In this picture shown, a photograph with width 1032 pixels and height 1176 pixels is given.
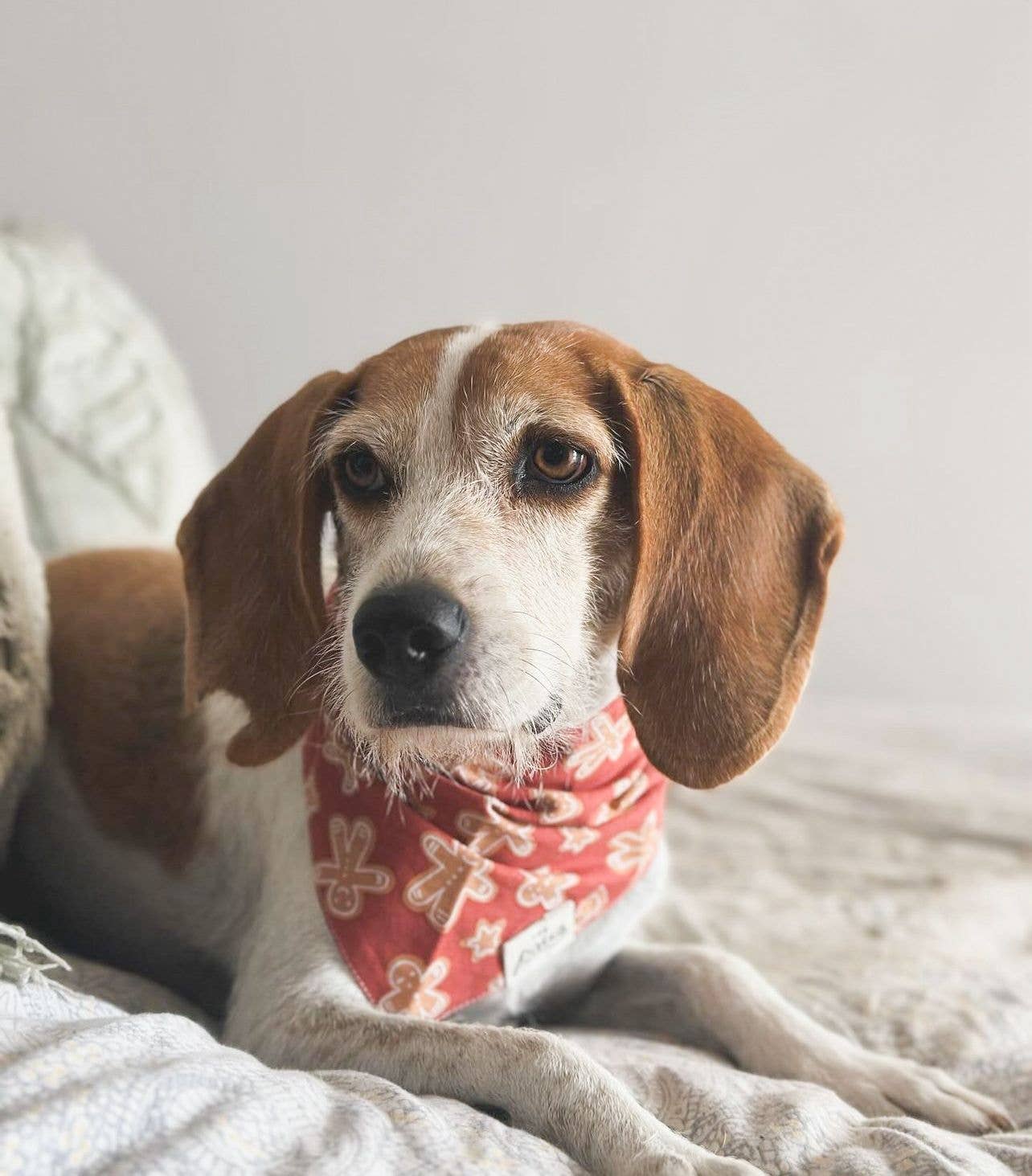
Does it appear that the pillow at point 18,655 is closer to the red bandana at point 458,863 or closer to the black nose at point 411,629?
the red bandana at point 458,863

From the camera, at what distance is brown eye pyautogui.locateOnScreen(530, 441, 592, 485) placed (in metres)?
1.41

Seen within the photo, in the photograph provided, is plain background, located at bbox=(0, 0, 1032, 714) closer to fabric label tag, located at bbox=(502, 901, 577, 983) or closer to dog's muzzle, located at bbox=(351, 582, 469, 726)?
fabric label tag, located at bbox=(502, 901, 577, 983)

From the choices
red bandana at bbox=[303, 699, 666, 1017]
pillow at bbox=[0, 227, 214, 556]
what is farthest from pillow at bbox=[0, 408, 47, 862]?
pillow at bbox=[0, 227, 214, 556]

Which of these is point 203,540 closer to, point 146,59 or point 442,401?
point 442,401

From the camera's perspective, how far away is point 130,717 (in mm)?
1748

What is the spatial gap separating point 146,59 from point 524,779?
9.58 feet

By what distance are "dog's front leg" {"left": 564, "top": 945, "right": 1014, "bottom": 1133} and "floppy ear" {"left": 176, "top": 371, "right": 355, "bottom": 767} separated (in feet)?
2.01

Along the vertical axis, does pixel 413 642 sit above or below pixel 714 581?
below

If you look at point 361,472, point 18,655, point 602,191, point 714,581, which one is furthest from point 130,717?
point 602,191

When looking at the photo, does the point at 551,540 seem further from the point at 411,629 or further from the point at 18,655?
the point at 18,655

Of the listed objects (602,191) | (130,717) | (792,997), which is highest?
(602,191)

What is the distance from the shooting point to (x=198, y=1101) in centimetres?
95

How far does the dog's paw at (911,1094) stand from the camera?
4.55ft

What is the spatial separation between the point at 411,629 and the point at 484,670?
3.6 inches
